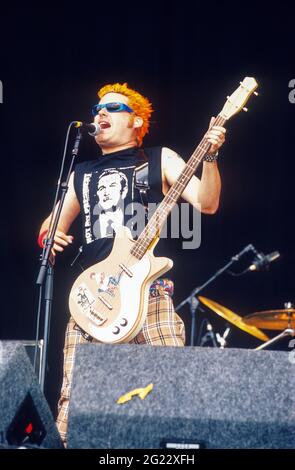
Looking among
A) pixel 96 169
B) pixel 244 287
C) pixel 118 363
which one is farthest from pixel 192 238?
pixel 118 363

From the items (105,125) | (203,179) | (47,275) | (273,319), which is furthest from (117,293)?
(273,319)

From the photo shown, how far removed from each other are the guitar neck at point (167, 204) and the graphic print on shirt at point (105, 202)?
0.70 ft

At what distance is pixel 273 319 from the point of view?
13.9ft

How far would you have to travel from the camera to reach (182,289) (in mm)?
5008

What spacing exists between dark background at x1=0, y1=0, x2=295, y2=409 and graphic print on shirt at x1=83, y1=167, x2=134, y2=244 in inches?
55.3

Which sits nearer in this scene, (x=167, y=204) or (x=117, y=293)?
(x=117, y=293)

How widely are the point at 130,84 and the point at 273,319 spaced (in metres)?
1.91

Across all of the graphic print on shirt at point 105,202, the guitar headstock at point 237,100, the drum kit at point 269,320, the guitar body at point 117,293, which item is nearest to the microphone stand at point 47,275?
the guitar body at point 117,293

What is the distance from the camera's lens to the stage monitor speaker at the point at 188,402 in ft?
5.17

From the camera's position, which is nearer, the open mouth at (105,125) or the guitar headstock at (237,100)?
the guitar headstock at (237,100)

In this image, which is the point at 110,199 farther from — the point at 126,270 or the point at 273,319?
the point at 273,319

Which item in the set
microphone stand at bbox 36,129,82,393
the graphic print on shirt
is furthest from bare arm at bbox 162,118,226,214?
microphone stand at bbox 36,129,82,393

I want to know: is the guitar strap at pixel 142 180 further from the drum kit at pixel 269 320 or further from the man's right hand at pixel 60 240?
the drum kit at pixel 269 320

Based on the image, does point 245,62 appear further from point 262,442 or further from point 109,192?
point 262,442
